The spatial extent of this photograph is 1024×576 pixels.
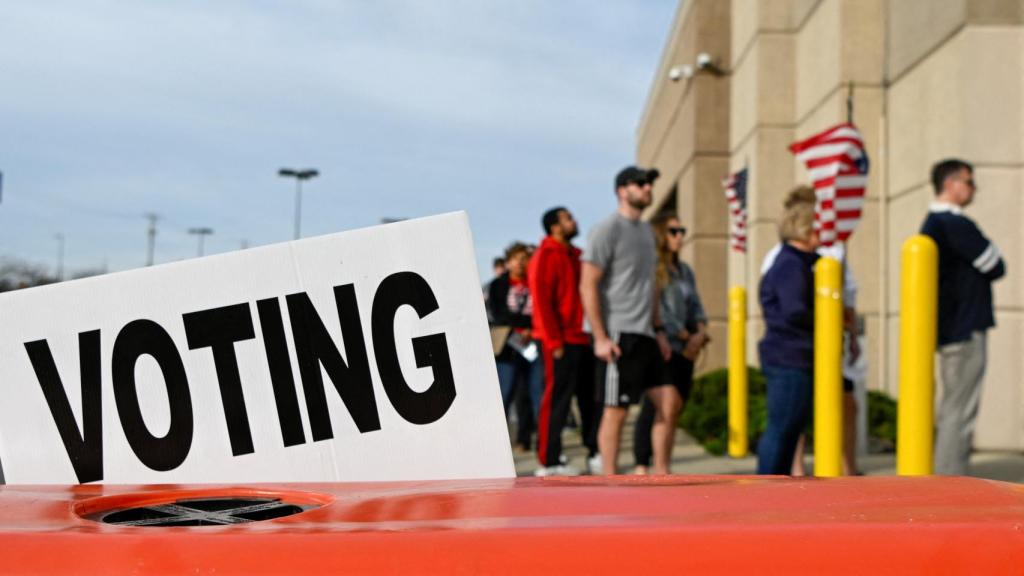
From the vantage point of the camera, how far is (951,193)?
574cm

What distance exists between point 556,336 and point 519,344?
2.34m

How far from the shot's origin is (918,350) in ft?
16.1

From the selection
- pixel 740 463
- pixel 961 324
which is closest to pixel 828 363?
pixel 961 324

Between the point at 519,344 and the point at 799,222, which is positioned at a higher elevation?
the point at 799,222

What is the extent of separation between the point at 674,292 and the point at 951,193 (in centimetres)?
183

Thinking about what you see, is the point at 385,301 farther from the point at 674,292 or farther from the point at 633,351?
the point at 674,292

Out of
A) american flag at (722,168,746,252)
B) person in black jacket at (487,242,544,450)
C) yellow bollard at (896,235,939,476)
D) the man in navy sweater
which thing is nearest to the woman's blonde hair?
the man in navy sweater

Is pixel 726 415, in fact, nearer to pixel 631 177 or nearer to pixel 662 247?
pixel 662 247

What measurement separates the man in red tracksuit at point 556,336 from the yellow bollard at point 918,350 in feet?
7.99

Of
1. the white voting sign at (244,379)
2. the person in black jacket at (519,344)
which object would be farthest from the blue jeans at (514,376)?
the white voting sign at (244,379)

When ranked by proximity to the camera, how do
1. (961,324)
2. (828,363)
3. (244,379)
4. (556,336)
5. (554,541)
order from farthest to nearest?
(556,336), (961,324), (828,363), (244,379), (554,541)

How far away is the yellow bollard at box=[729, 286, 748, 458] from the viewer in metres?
8.12

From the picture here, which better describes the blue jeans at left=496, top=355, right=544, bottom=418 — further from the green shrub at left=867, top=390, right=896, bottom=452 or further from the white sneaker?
the green shrub at left=867, top=390, right=896, bottom=452

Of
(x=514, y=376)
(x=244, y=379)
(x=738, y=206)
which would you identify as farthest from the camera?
(x=738, y=206)
